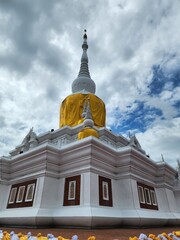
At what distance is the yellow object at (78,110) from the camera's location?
1645 cm

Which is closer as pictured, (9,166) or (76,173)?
(76,173)

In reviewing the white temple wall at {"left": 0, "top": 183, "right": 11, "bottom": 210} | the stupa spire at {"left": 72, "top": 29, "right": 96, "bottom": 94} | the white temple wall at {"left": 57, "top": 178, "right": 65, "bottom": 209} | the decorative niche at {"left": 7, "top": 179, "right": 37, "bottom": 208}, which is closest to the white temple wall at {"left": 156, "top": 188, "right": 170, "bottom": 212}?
the white temple wall at {"left": 57, "top": 178, "right": 65, "bottom": 209}

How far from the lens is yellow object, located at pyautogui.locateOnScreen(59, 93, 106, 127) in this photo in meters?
16.5

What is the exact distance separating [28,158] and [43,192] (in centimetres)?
225

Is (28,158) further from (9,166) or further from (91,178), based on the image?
(91,178)

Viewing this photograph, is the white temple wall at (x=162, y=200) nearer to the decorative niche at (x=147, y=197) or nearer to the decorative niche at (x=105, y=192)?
the decorative niche at (x=147, y=197)

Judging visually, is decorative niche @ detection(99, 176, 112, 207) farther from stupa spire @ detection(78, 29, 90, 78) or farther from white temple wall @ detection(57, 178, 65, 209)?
stupa spire @ detection(78, 29, 90, 78)


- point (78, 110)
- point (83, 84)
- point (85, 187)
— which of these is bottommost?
point (85, 187)

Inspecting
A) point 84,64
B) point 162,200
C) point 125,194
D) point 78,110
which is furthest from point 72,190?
point 84,64

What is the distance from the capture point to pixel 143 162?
380 inches

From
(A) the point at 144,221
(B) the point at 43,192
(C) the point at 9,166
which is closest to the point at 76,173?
(B) the point at 43,192

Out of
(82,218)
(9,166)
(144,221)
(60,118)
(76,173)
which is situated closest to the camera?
(82,218)

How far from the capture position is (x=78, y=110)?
16500 mm

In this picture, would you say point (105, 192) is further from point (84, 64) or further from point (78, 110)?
point (84, 64)
